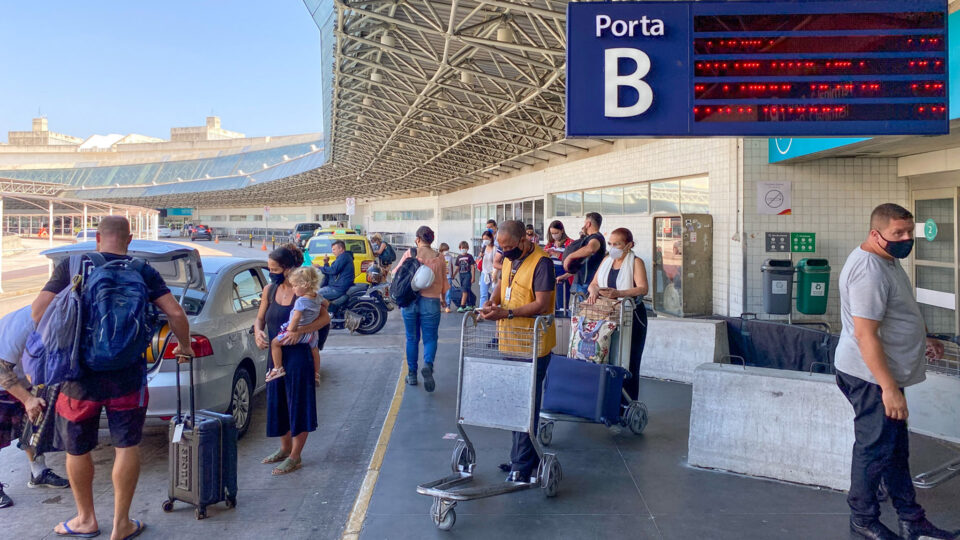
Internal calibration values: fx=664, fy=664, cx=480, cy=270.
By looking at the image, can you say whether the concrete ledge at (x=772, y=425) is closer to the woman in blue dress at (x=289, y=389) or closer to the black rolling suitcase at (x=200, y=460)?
the woman in blue dress at (x=289, y=389)

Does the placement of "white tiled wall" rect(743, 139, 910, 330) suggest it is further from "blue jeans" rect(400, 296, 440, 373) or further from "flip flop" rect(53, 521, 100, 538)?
"flip flop" rect(53, 521, 100, 538)

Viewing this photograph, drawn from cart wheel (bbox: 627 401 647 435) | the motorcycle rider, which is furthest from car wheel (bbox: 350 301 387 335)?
cart wheel (bbox: 627 401 647 435)

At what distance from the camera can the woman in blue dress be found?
5.41 m

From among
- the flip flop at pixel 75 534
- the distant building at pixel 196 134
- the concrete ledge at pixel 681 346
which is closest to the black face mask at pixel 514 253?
the flip flop at pixel 75 534

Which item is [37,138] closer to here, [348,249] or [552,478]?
[348,249]

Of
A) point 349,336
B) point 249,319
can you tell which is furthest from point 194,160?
point 249,319

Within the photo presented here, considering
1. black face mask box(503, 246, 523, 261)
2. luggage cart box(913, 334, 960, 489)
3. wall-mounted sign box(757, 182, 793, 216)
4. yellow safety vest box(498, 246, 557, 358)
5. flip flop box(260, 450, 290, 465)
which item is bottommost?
flip flop box(260, 450, 290, 465)

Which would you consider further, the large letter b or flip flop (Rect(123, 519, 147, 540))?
the large letter b

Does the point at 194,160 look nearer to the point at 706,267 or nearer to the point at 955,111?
the point at 706,267

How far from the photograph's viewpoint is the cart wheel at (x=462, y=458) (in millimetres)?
4863

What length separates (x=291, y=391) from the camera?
5.41 metres

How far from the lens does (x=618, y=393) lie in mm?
5859

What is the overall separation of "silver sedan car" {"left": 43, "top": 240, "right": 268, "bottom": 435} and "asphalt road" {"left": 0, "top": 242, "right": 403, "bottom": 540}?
1.44 feet

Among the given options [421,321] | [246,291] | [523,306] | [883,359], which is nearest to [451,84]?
[421,321]
